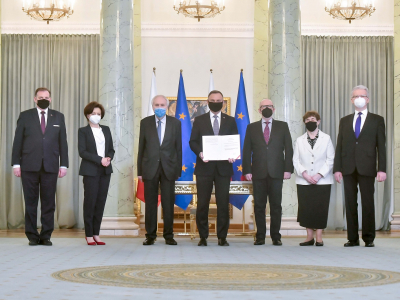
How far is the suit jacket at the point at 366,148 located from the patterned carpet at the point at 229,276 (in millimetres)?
2525

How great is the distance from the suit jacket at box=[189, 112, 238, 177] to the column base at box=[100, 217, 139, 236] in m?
2.02

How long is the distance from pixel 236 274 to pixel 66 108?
27.9 feet

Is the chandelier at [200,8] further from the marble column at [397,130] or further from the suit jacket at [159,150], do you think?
the suit jacket at [159,150]

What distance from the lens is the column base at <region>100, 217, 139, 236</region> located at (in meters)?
8.87

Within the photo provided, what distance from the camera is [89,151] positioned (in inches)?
286

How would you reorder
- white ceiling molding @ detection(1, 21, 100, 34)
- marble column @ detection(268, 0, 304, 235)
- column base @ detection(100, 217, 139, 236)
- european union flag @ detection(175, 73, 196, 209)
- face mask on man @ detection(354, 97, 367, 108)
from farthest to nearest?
1. white ceiling molding @ detection(1, 21, 100, 34)
2. european union flag @ detection(175, 73, 196, 209)
3. marble column @ detection(268, 0, 304, 235)
4. column base @ detection(100, 217, 139, 236)
5. face mask on man @ detection(354, 97, 367, 108)

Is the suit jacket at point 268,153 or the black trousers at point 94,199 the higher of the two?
the suit jacket at point 268,153

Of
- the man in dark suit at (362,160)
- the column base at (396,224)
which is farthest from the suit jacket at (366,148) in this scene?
the column base at (396,224)

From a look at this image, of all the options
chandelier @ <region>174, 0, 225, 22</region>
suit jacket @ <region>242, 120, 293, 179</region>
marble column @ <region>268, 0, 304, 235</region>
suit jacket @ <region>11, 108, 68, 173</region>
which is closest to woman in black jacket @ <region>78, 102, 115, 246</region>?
suit jacket @ <region>11, 108, 68, 173</region>

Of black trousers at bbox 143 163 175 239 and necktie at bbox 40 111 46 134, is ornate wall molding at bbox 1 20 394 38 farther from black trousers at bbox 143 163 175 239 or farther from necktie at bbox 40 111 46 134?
black trousers at bbox 143 163 175 239

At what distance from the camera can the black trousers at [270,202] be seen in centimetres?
737

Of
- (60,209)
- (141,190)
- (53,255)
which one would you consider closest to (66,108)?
(60,209)

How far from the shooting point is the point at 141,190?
10.2 meters

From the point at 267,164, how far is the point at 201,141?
83cm
